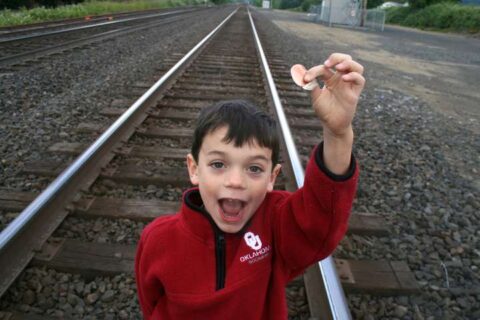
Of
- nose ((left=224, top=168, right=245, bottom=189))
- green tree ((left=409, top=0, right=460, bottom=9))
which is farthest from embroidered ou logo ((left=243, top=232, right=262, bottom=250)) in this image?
green tree ((left=409, top=0, right=460, bottom=9))

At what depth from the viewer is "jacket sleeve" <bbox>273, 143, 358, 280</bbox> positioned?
49.6 inches

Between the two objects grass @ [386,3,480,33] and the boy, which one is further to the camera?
grass @ [386,3,480,33]

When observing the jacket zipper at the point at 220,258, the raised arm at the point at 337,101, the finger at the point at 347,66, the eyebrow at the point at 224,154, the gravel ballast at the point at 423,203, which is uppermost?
the finger at the point at 347,66

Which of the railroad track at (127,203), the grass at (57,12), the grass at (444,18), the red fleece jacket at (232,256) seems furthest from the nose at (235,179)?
the grass at (444,18)

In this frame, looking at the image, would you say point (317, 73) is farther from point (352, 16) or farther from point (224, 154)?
point (352, 16)

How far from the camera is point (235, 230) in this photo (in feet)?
4.60

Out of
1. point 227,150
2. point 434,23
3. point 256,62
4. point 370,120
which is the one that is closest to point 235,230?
point 227,150

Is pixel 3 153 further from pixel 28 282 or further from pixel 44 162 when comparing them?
pixel 28 282

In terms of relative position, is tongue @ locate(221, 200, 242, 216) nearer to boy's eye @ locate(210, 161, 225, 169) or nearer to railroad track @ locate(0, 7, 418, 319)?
boy's eye @ locate(210, 161, 225, 169)

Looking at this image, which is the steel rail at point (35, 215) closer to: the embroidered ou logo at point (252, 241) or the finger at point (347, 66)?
the embroidered ou logo at point (252, 241)

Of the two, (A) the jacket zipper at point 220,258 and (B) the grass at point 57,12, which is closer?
(A) the jacket zipper at point 220,258

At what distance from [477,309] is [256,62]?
287 inches

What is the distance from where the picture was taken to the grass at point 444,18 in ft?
94.1

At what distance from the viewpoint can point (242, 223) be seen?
1.42 meters
